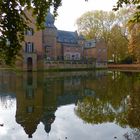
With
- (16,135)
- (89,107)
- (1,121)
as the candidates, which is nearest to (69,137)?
(16,135)

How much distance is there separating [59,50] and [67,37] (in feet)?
16.3

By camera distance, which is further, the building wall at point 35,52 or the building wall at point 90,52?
the building wall at point 90,52

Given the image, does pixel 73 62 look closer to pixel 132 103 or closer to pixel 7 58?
pixel 132 103

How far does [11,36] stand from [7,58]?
15.9 inches

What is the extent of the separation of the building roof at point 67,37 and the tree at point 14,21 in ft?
215

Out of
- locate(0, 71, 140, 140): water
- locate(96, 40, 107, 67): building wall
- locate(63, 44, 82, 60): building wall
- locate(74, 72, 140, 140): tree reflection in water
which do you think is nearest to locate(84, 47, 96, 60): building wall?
locate(96, 40, 107, 67): building wall

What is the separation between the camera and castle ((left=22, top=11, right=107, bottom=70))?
Answer: 191ft

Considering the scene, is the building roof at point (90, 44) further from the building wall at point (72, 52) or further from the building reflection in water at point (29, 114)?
the building reflection in water at point (29, 114)

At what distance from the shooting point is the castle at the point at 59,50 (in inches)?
2287

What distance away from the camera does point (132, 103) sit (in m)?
14.1

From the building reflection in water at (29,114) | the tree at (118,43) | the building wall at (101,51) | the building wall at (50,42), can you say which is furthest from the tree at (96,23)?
the building reflection in water at (29,114)

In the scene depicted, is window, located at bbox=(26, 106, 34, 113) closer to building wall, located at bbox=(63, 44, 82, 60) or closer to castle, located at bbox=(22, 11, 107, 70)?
castle, located at bbox=(22, 11, 107, 70)

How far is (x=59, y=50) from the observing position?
7019cm

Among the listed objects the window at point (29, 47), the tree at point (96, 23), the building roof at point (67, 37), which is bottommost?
the window at point (29, 47)
